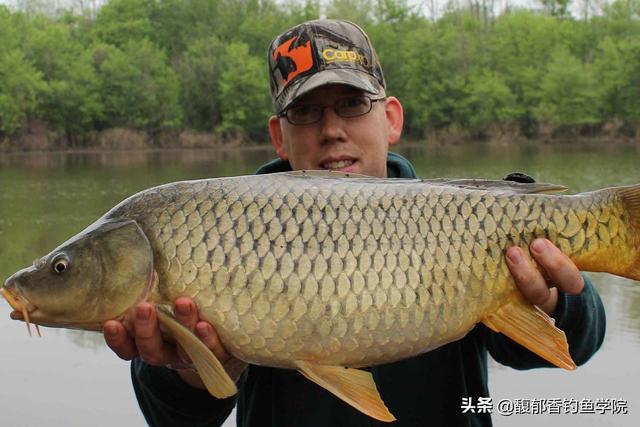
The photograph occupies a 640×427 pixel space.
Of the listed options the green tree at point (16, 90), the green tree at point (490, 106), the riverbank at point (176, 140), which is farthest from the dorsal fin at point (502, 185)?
the green tree at point (490, 106)

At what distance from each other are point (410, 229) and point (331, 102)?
60cm

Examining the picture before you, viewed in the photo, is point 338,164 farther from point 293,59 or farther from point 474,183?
point 474,183

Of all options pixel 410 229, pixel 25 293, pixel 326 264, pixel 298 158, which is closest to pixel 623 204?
pixel 410 229

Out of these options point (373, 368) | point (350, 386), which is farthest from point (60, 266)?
point (373, 368)

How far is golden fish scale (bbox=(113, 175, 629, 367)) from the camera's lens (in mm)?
1213

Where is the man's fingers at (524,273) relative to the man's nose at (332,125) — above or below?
below

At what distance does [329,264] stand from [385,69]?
2952 centimetres

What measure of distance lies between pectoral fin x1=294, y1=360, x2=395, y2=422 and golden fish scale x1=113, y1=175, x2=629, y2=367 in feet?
0.05

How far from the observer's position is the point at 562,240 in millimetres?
1289

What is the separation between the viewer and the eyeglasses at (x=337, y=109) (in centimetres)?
176

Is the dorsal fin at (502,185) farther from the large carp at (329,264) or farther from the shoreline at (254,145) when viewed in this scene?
the shoreline at (254,145)

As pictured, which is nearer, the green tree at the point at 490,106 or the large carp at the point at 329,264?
the large carp at the point at 329,264

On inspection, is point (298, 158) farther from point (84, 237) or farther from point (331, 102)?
point (84, 237)

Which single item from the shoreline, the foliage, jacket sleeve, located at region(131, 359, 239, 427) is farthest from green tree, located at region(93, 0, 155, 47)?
jacket sleeve, located at region(131, 359, 239, 427)
